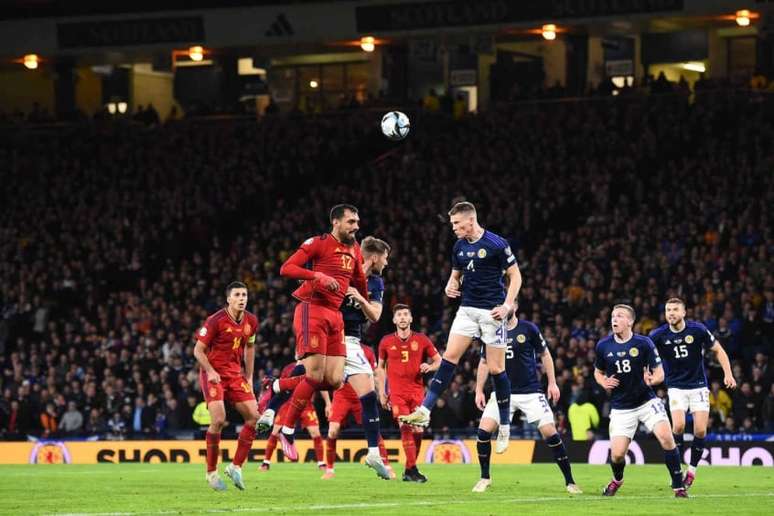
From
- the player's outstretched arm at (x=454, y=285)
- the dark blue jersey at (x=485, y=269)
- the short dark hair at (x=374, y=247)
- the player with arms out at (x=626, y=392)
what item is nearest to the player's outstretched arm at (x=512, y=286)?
the dark blue jersey at (x=485, y=269)

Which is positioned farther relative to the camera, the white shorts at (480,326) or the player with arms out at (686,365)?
the player with arms out at (686,365)

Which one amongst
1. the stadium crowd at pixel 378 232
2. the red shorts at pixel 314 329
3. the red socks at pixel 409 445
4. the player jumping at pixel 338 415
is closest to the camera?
the red shorts at pixel 314 329

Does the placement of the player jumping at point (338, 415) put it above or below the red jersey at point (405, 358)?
below

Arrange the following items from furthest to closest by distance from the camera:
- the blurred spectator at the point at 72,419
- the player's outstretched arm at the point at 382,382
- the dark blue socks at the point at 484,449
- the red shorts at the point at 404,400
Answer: the blurred spectator at the point at 72,419
the red shorts at the point at 404,400
the player's outstretched arm at the point at 382,382
the dark blue socks at the point at 484,449

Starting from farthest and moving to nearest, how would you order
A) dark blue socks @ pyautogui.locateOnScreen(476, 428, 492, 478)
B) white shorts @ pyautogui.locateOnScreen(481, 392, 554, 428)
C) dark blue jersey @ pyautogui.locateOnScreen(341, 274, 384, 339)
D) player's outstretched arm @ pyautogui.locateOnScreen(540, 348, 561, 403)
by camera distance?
dark blue jersey @ pyautogui.locateOnScreen(341, 274, 384, 339) < player's outstretched arm @ pyautogui.locateOnScreen(540, 348, 561, 403) < white shorts @ pyautogui.locateOnScreen(481, 392, 554, 428) < dark blue socks @ pyautogui.locateOnScreen(476, 428, 492, 478)

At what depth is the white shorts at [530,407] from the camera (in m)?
17.1

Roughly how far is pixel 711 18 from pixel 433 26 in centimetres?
823

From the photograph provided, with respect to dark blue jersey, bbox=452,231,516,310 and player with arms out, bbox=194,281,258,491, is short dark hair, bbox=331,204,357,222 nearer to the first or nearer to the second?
dark blue jersey, bbox=452,231,516,310

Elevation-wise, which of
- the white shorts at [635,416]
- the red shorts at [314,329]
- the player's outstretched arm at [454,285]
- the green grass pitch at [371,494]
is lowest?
the green grass pitch at [371,494]

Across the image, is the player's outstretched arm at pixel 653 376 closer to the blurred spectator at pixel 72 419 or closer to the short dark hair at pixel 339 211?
the short dark hair at pixel 339 211

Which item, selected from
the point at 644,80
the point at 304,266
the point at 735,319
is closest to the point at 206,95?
the point at 644,80

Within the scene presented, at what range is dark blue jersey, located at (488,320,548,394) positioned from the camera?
58.6 ft

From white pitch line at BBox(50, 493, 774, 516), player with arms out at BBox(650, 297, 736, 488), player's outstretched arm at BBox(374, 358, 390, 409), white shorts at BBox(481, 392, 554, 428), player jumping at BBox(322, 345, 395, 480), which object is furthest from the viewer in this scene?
player jumping at BBox(322, 345, 395, 480)

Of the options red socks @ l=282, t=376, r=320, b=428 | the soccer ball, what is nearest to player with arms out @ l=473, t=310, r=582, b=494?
red socks @ l=282, t=376, r=320, b=428
